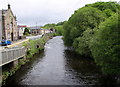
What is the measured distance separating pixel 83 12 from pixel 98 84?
2192 cm

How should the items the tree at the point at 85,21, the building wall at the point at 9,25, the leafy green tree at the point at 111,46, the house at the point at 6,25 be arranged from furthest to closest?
the building wall at the point at 9,25
the house at the point at 6,25
the tree at the point at 85,21
the leafy green tree at the point at 111,46

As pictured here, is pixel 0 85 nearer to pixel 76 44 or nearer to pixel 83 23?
pixel 76 44

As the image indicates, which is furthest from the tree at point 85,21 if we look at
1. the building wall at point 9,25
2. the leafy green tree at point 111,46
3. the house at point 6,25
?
the building wall at point 9,25

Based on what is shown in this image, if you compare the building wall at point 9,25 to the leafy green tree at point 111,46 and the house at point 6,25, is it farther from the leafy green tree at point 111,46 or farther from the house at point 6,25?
the leafy green tree at point 111,46

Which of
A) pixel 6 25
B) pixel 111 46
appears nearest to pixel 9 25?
pixel 6 25

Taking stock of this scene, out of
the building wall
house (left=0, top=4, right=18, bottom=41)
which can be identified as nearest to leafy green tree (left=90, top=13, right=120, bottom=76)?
house (left=0, top=4, right=18, bottom=41)

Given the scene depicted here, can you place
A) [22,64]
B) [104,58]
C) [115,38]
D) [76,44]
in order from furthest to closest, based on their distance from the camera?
[76,44], [22,64], [104,58], [115,38]

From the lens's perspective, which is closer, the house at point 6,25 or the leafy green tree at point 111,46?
the leafy green tree at point 111,46

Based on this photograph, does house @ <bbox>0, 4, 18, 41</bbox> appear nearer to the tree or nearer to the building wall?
the building wall

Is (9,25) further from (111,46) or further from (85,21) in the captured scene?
(111,46)

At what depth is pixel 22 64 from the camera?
27.0 metres

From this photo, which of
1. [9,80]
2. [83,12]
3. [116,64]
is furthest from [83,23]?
[9,80]

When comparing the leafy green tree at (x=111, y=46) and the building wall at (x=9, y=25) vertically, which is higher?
the building wall at (x=9, y=25)

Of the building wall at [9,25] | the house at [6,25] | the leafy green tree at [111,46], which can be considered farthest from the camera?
the building wall at [9,25]
